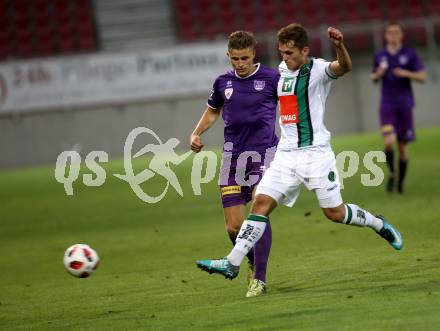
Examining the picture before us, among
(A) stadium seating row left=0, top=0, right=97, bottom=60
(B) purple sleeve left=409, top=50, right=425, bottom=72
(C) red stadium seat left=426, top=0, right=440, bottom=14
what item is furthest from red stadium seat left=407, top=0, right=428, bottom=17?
(B) purple sleeve left=409, top=50, right=425, bottom=72

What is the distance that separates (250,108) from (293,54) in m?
0.80

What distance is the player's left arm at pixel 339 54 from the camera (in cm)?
719

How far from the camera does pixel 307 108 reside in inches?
301

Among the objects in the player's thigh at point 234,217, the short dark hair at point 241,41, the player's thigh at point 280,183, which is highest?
the short dark hair at point 241,41

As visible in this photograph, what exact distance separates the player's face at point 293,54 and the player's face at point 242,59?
16.4 inches

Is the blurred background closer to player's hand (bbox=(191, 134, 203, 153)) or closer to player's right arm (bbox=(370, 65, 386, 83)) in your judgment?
player's right arm (bbox=(370, 65, 386, 83))

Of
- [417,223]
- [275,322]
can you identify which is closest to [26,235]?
[417,223]

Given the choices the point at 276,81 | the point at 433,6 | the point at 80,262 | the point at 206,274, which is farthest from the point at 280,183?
the point at 433,6

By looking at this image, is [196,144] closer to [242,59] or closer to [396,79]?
[242,59]

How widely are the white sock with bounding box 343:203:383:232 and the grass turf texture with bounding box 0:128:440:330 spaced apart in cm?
43

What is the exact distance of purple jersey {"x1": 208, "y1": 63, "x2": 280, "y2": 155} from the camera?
26.8ft

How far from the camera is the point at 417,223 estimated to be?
11578 millimetres

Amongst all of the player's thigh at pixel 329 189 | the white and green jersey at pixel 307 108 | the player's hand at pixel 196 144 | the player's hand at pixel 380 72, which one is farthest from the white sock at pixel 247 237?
the player's hand at pixel 380 72

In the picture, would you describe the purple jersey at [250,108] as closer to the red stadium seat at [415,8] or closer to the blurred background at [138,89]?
the blurred background at [138,89]
